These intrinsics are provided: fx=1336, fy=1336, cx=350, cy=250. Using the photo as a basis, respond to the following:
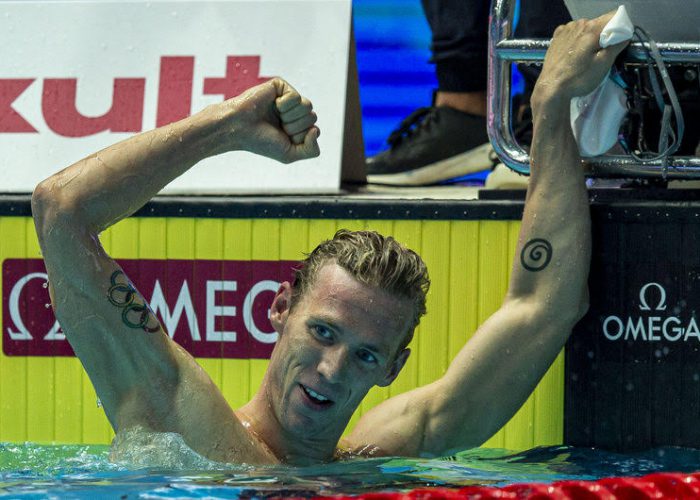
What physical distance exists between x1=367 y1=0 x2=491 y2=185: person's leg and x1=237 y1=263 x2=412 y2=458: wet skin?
1.47m

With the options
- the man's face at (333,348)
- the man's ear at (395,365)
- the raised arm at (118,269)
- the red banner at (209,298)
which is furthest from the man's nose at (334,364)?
the red banner at (209,298)

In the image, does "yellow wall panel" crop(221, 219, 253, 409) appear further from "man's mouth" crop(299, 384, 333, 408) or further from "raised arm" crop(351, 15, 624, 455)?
"man's mouth" crop(299, 384, 333, 408)

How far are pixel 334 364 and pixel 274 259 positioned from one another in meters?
0.68

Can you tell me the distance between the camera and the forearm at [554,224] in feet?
9.15

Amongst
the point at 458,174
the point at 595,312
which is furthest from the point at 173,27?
the point at 595,312

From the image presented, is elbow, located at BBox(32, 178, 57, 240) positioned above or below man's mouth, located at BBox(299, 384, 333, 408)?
above

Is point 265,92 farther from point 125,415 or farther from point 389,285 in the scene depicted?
point 125,415

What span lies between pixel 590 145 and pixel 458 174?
115 centimetres

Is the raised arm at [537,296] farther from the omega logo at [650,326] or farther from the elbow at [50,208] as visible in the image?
the elbow at [50,208]

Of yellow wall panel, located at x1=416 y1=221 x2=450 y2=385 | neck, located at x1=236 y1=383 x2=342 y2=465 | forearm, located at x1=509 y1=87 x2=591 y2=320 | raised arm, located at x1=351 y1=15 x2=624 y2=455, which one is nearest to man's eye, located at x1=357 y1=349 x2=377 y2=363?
neck, located at x1=236 y1=383 x2=342 y2=465

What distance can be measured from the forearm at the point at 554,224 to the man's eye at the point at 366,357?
17.6 inches

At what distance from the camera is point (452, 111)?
404 cm

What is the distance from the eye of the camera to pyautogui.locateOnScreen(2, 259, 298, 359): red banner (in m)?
3.12

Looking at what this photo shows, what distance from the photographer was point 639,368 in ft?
9.68
